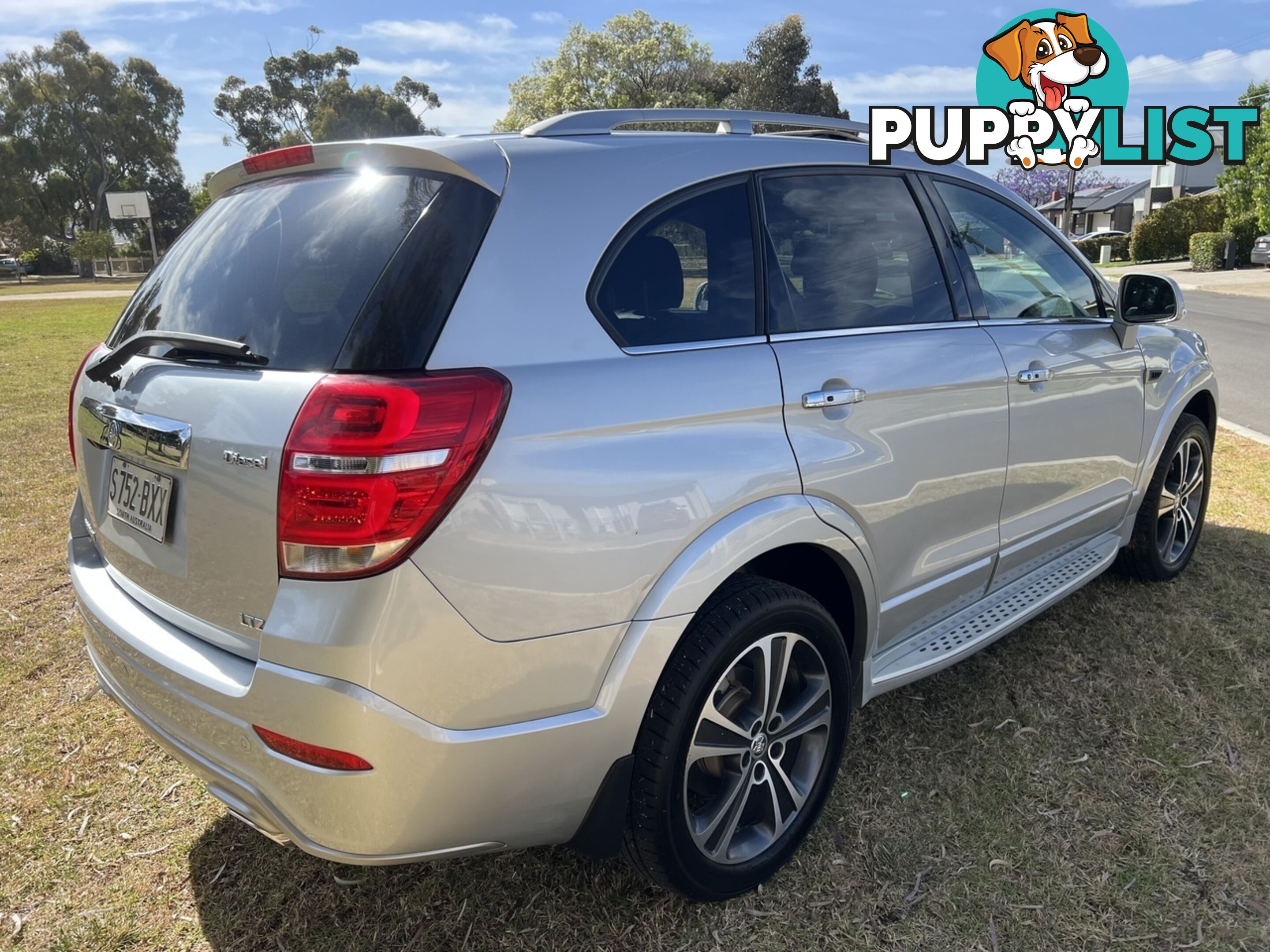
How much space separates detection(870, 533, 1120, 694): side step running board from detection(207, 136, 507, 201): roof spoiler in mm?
1718

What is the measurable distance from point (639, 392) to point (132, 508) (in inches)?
47.0

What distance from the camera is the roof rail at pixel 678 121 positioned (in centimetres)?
211

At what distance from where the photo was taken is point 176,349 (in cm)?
199

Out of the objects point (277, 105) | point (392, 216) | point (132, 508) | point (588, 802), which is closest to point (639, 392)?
point (392, 216)

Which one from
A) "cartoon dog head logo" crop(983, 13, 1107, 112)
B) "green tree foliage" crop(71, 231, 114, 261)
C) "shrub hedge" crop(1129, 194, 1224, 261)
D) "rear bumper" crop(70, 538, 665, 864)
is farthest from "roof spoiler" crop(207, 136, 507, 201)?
"green tree foliage" crop(71, 231, 114, 261)

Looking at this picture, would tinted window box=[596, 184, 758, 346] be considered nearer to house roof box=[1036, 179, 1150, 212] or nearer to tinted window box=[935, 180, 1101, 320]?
tinted window box=[935, 180, 1101, 320]

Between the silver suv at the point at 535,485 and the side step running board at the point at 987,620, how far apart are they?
21mm

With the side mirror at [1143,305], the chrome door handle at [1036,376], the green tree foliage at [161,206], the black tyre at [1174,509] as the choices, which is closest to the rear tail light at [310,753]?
the chrome door handle at [1036,376]

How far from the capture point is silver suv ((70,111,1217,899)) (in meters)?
1.65

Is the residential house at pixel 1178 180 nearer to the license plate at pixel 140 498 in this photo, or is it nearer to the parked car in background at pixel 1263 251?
the parked car in background at pixel 1263 251

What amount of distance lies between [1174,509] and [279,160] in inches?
153

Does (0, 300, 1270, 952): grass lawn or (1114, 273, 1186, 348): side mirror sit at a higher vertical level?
(1114, 273, 1186, 348): side mirror

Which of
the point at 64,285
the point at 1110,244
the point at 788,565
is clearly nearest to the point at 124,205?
the point at 64,285

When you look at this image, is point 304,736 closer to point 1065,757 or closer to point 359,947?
point 359,947
